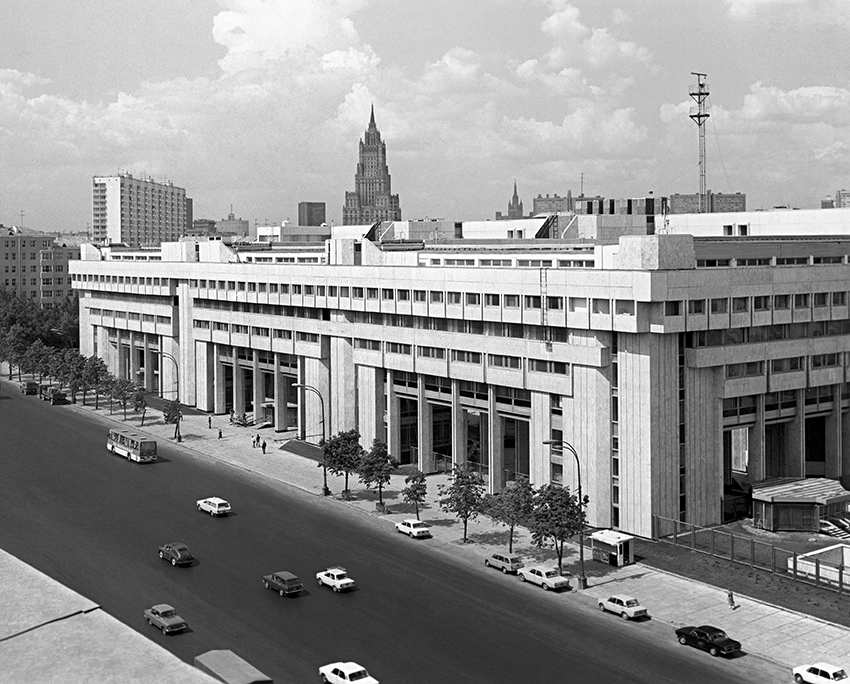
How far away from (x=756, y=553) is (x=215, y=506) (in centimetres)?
4278

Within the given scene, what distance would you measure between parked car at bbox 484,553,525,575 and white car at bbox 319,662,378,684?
792 inches

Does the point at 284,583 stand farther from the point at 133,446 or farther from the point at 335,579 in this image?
the point at 133,446

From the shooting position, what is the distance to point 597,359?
3152 inches

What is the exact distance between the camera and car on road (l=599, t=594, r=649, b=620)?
200 feet

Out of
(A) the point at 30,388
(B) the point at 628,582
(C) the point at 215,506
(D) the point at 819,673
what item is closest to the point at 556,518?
(B) the point at 628,582

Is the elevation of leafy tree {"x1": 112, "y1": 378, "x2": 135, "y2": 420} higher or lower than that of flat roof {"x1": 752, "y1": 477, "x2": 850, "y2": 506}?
higher

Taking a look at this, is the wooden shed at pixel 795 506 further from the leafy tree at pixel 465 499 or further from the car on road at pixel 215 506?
the car on road at pixel 215 506

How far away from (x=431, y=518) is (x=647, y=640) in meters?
29.0

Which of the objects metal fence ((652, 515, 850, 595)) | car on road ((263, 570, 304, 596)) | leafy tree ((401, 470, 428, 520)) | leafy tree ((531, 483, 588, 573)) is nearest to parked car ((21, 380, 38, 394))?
leafy tree ((401, 470, 428, 520))

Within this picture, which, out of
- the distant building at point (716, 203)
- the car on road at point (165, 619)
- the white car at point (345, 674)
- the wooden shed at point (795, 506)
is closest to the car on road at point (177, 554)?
the car on road at point (165, 619)

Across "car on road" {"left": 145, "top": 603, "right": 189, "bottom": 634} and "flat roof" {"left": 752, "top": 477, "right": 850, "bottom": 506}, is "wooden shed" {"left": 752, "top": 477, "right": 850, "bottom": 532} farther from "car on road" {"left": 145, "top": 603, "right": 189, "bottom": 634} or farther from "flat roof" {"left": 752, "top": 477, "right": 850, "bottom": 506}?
"car on road" {"left": 145, "top": 603, "right": 189, "bottom": 634}

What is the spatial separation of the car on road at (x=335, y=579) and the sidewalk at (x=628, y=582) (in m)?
10.3

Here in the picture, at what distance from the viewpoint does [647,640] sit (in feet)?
190

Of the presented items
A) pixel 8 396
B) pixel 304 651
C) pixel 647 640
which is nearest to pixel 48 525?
pixel 304 651
